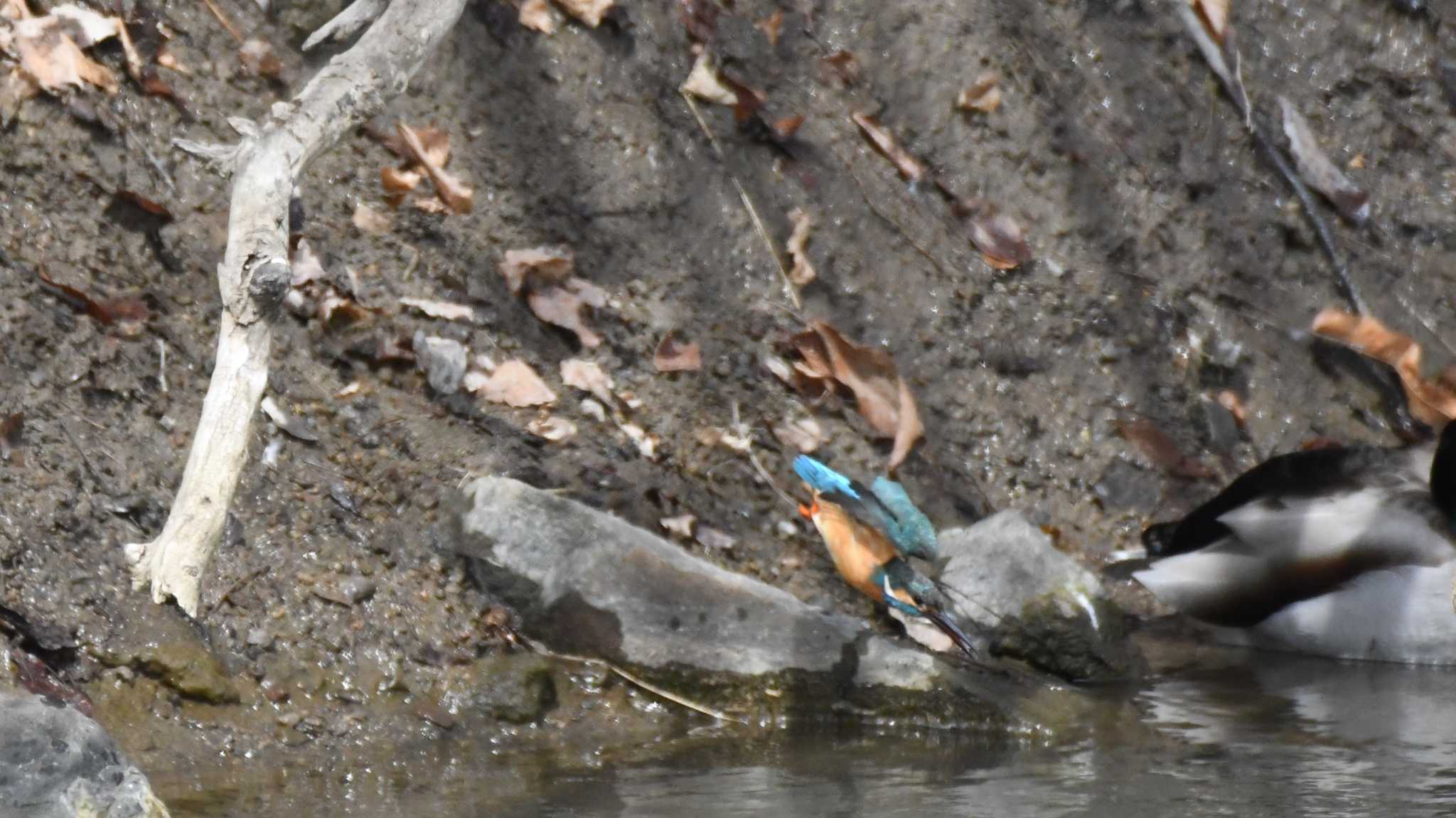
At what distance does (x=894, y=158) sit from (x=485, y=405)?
2.20m

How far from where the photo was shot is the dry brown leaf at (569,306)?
530cm

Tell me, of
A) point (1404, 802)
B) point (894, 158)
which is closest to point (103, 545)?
point (1404, 802)

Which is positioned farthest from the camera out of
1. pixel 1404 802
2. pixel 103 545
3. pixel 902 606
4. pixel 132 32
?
pixel 132 32

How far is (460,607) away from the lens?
4.34m

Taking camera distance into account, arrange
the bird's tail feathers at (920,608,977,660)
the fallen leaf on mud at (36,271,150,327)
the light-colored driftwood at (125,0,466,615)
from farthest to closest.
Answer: the bird's tail feathers at (920,608,977,660), the fallen leaf on mud at (36,271,150,327), the light-colored driftwood at (125,0,466,615)

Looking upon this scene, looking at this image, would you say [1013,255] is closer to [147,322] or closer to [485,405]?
[485,405]

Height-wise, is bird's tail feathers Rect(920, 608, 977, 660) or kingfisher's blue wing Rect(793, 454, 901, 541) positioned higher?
kingfisher's blue wing Rect(793, 454, 901, 541)

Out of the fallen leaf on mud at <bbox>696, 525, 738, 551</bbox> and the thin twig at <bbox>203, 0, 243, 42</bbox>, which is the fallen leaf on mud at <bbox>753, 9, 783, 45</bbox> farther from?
the fallen leaf on mud at <bbox>696, 525, 738, 551</bbox>

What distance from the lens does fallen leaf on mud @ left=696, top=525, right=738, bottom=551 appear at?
4.91 meters

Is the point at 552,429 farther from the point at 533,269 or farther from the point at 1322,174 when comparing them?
the point at 1322,174

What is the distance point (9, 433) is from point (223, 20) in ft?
6.36

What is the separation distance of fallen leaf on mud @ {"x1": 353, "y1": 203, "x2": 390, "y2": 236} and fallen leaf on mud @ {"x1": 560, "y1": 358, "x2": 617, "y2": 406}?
0.71 metres

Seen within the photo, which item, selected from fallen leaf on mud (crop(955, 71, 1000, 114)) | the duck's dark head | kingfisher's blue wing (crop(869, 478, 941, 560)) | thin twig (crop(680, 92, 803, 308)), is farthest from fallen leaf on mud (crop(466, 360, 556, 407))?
the duck's dark head

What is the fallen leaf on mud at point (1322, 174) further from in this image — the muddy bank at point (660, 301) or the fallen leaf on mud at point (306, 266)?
the fallen leaf on mud at point (306, 266)
